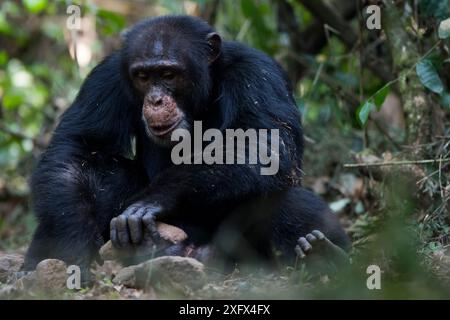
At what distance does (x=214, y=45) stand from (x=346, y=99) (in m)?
3.00

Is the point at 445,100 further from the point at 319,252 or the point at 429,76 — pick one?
the point at 319,252

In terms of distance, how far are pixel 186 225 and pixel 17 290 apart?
69.1 inches

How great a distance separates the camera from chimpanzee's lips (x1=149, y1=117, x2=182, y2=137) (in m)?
5.97

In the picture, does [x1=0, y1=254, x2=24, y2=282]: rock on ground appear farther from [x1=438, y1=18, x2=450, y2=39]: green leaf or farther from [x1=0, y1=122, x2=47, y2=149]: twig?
[x1=0, y1=122, x2=47, y2=149]: twig

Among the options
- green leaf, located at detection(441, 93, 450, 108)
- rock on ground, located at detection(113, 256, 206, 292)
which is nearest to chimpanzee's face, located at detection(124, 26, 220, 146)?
rock on ground, located at detection(113, 256, 206, 292)

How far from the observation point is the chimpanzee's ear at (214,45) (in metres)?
6.27

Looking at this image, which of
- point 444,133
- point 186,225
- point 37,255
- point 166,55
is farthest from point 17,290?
point 444,133

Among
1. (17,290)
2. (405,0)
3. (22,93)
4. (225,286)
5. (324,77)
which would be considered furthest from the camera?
(22,93)

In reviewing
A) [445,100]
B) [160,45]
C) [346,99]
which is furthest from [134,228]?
[346,99]

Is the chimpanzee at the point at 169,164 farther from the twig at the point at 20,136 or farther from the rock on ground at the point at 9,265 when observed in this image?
the twig at the point at 20,136

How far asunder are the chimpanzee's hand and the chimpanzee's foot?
42.5 inches

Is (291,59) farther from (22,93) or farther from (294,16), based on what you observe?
(22,93)

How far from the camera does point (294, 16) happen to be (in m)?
10.3

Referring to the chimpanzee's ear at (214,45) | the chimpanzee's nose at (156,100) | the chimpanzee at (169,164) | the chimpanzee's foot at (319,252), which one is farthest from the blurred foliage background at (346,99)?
the chimpanzee's nose at (156,100)
